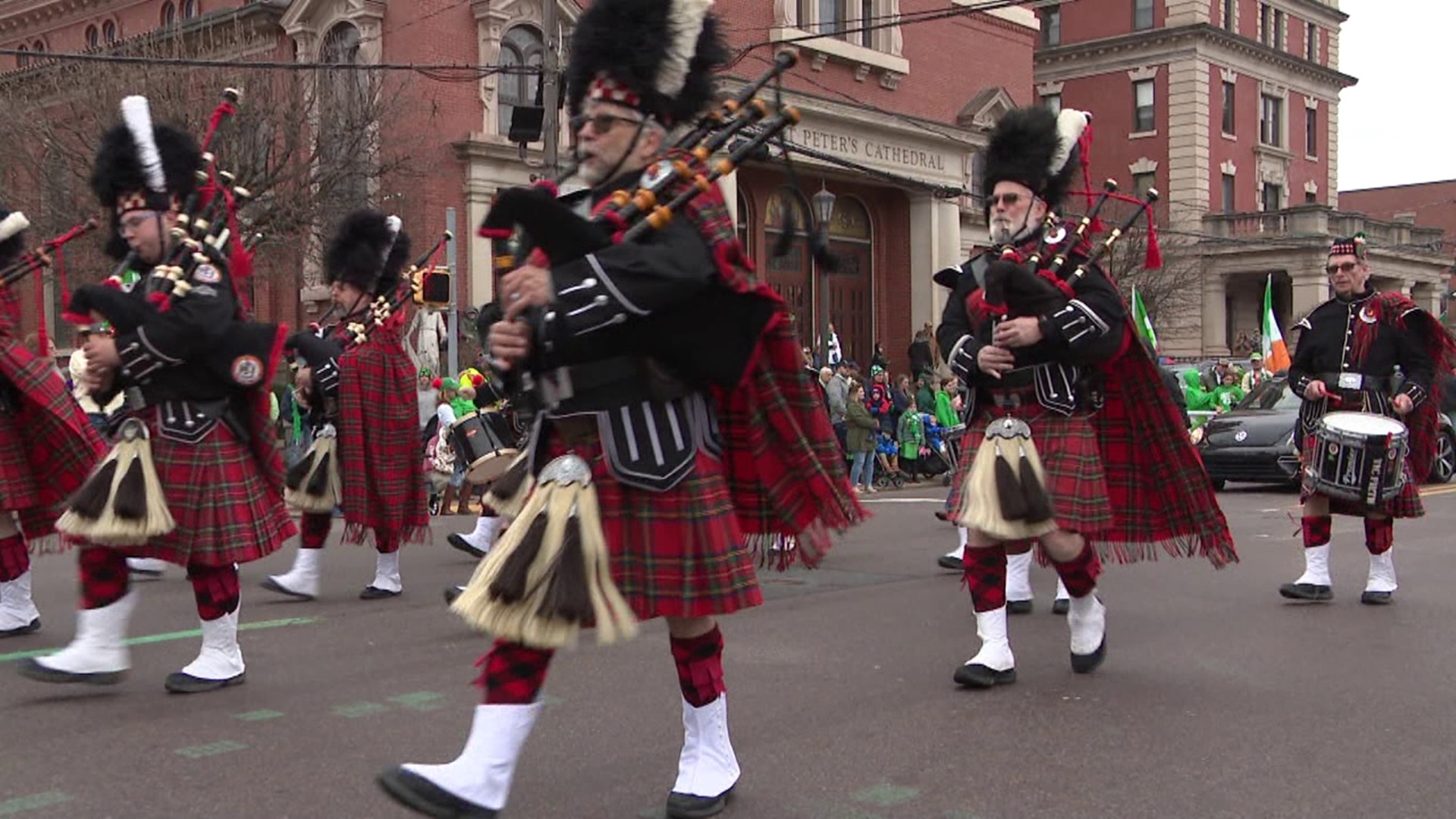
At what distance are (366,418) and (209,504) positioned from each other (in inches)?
105

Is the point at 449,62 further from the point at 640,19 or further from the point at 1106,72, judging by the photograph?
the point at 1106,72

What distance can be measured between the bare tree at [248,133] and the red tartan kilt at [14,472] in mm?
11252

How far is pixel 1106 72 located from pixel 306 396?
4283 cm

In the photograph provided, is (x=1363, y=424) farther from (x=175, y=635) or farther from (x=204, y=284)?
(x=175, y=635)

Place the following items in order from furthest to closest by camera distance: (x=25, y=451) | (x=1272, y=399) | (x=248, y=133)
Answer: (x=248, y=133) < (x=1272, y=399) < (x=25, y=451)

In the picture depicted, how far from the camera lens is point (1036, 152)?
5832 mm

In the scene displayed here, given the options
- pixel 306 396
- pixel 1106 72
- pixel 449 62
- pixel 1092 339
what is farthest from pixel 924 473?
pixel 1106 72

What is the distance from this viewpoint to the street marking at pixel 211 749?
4.65m

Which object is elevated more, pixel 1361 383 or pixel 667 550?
pixel 1361 383

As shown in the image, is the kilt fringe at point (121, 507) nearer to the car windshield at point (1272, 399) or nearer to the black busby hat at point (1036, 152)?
the black busby hat at point (1036, 152)

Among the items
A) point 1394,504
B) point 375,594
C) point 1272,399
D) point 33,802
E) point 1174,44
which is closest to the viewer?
point 33,802

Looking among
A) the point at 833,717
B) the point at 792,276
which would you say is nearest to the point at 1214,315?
the point at 792,276

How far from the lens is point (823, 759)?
459 centimetres

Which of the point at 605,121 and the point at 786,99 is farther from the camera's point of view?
the point at 786,99
